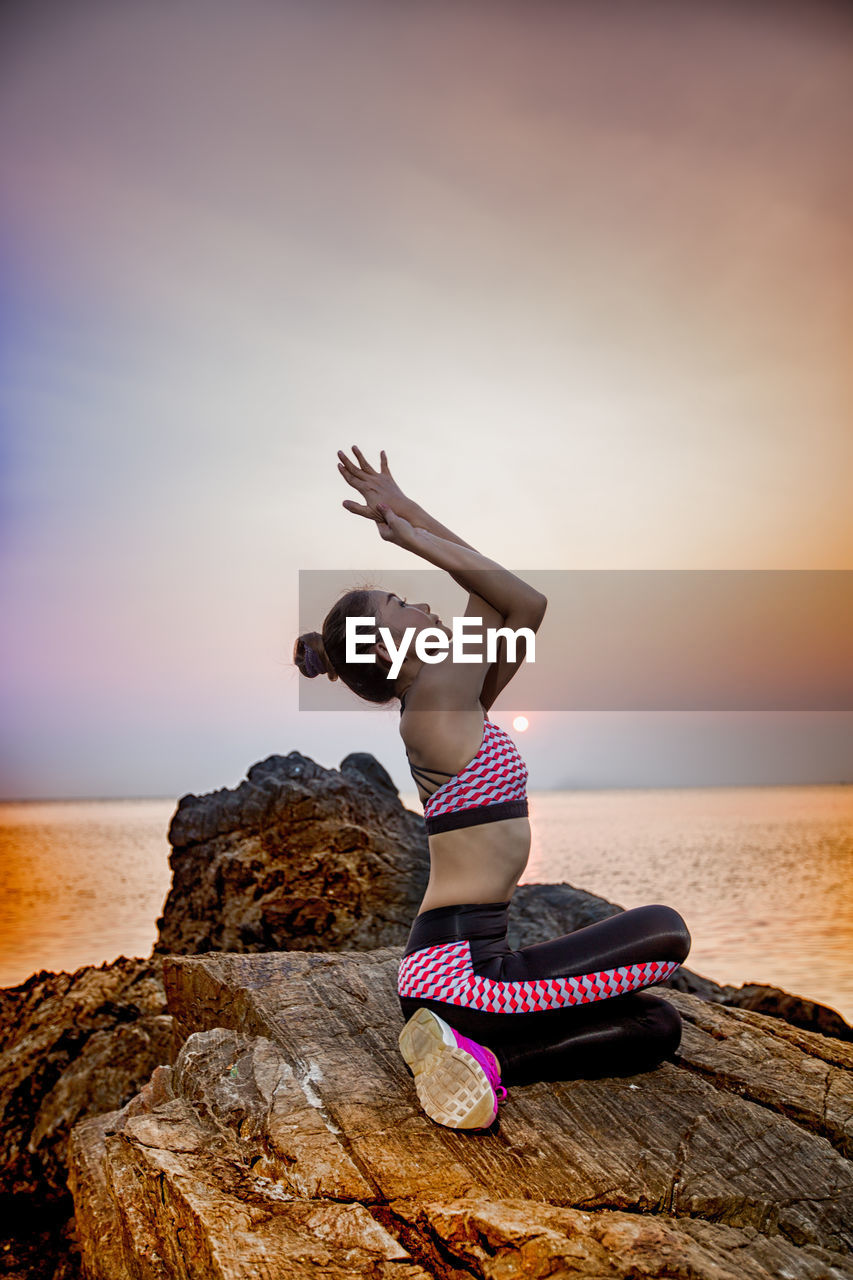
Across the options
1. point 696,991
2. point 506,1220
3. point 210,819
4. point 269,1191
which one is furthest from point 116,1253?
point 696,991

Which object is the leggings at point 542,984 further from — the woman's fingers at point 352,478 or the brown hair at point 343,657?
the woman's fingers at point 352,478

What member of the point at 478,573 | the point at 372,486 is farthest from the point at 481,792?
the point at 372,486

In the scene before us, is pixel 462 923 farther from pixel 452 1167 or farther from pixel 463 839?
pixel 452 1167

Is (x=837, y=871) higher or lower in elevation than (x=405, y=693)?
lower

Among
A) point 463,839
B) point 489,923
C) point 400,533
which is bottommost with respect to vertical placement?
point 489,923

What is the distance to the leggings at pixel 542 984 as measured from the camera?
13.3ft

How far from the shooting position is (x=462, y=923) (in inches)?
162

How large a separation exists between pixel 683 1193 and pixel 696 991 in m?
4.60

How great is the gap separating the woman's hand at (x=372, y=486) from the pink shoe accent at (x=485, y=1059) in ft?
8.24

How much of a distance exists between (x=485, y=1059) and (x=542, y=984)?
42 centimetres

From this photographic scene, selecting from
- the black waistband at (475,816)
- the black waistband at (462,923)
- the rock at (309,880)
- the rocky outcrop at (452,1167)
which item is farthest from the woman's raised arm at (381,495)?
the rock at (309,880)

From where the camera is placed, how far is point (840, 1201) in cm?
352

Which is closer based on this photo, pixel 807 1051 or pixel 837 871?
pixel 807 1051

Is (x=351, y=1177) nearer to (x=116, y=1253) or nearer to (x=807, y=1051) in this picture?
(x=116, y=1253)
